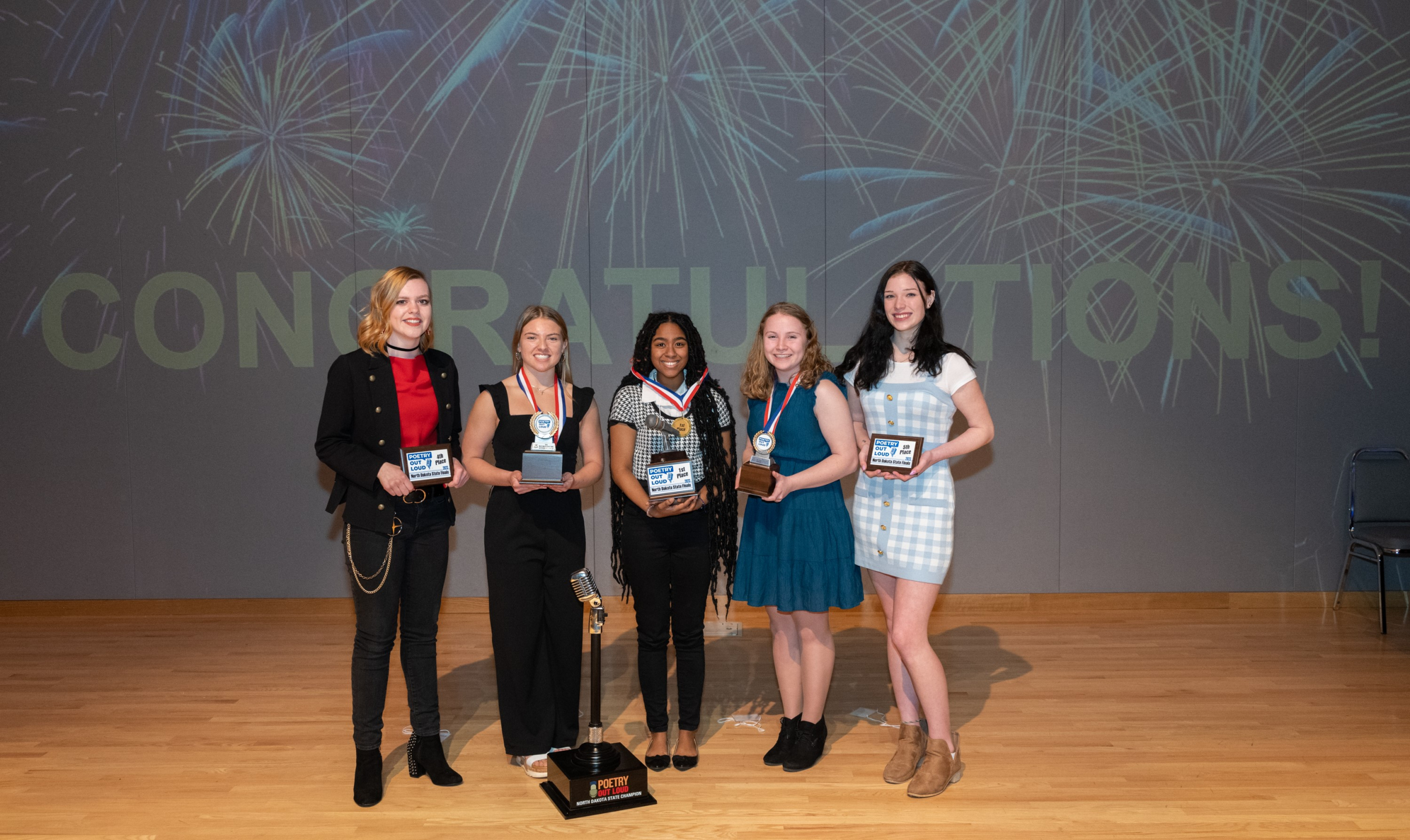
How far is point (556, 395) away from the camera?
122 inches

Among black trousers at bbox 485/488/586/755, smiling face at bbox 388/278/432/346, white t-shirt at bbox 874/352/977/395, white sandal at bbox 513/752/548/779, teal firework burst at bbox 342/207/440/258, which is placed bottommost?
white sandal at bbox 513/752/548/779

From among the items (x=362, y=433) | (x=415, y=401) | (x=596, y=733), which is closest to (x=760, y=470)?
(x=596, y=733)

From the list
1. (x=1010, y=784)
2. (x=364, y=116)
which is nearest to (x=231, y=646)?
(x=364, y=116)

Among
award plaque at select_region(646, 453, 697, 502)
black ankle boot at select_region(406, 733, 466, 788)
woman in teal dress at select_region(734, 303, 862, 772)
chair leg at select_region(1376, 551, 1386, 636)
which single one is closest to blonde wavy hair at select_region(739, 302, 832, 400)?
woman in teal dress at select_region(734, 303, 862, 772)

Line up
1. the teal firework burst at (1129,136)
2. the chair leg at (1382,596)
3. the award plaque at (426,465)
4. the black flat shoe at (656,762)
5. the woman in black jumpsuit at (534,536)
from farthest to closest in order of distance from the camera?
the teal firework burst at (1129,136) → the chair leg at (1382,596) → the black flat shoe at (656,762) → the woman in black jumpsuit at (534,536) → the award plaque at (426,465)

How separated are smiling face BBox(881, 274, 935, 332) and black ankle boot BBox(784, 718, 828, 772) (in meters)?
1.40

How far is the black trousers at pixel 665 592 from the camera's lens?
3049 mm

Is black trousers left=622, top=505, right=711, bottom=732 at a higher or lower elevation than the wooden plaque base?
lower

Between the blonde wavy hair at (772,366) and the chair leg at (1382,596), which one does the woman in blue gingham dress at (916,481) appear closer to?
the blonde wavy hair at (772,366)

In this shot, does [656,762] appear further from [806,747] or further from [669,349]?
[669,349]

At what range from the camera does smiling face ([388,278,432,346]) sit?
294cm

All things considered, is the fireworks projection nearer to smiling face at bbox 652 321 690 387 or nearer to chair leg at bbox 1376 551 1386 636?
chair leg at bbox 1376 551 1386 636

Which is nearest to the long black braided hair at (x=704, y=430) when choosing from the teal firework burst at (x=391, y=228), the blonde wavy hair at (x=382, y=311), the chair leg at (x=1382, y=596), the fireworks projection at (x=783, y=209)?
the blonde wavy hair at (x=382, y=311)

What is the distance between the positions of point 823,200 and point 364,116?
2.60 m
